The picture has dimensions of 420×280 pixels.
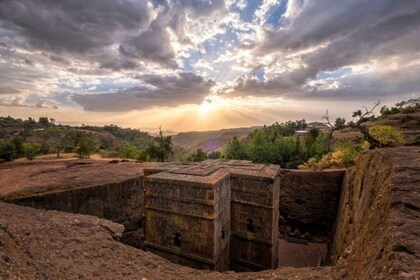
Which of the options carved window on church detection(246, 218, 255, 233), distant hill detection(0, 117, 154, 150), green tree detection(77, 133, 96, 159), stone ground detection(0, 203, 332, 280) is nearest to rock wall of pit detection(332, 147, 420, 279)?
stone ground detection(0, 203, 332, 280)

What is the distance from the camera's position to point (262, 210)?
10.1 meters

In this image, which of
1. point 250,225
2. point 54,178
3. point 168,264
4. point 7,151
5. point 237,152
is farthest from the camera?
point 237,152

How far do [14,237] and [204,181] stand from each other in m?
5.41

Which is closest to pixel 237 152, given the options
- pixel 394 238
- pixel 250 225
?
pixel 250 225

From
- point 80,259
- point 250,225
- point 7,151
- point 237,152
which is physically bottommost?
point 250,225

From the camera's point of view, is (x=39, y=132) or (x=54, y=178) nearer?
(x=54, y=178)

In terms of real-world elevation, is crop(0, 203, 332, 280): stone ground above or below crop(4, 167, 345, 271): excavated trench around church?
above

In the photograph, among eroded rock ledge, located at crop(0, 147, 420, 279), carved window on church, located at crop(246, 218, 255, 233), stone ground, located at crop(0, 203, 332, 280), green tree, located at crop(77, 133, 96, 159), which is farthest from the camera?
green tree, located at crop(77, 133, 96, 159)

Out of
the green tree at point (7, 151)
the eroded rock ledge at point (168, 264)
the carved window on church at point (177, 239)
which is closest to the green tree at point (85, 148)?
the green tree at point (7, 151)

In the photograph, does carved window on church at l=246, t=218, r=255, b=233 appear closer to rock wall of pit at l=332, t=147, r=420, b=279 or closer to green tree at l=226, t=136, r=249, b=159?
rock wall of pit at l=332, t=147, r=420, b=279

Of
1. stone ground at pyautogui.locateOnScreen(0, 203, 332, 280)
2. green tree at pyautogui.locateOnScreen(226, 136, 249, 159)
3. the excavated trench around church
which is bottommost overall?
the excavated trench around church

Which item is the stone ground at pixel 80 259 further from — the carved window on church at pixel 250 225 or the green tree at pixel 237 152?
the green tree at pixel 237 152

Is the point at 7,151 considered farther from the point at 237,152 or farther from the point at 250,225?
the point at 250,225

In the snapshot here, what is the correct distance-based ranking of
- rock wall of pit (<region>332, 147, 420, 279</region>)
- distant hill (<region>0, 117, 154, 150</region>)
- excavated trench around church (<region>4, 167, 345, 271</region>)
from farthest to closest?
distant hill (<region>0, 117, 154, 150</region>), excavated trench around church (<region>4, 167, 345, 271</region>), rock wall of pit (<region>332, 147, 420, 279</region>)
